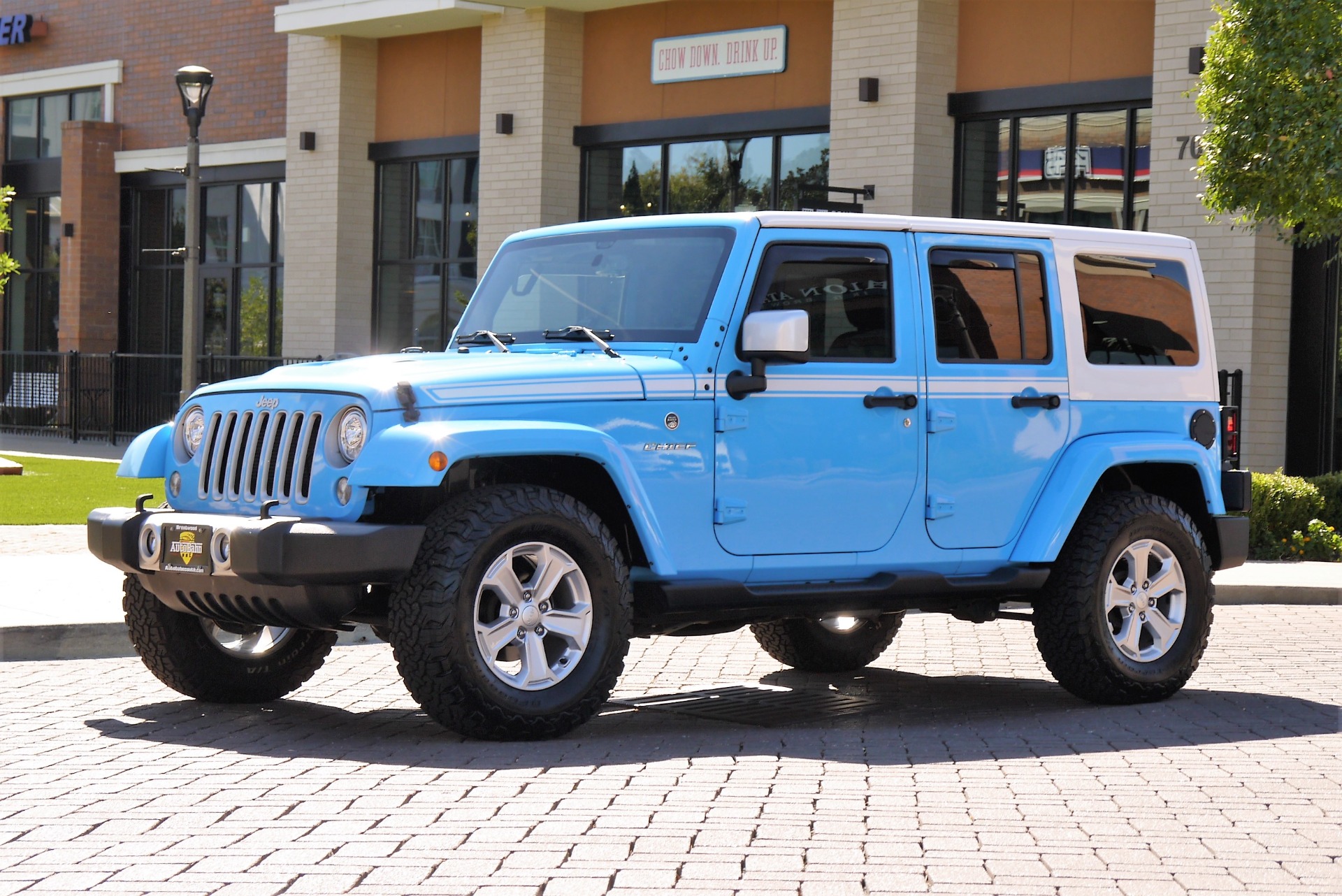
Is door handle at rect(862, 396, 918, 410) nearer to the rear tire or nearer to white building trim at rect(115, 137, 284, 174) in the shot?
the rear tire

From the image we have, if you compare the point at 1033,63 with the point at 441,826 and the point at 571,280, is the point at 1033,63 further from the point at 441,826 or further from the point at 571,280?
the point at 441,826

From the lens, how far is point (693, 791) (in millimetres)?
6414

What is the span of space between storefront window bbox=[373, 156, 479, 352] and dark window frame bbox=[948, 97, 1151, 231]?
323 inches

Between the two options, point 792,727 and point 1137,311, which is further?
point 1137,311

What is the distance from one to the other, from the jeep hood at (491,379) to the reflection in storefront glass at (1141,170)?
13.9 metres

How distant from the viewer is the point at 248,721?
25.7ft

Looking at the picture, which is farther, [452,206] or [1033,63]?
[452,206]

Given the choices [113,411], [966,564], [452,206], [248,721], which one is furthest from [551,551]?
[113,411]

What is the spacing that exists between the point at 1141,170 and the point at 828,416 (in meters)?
13.7

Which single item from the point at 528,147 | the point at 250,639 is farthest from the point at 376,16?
the point at 250,639

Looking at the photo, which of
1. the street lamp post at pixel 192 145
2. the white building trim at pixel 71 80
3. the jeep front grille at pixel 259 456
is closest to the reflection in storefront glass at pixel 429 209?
the street lamp post at pixel 192 145

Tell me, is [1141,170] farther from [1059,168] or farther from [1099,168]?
[1059,168]

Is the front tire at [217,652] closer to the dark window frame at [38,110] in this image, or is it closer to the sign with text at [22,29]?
the dark window frame at [38,110]

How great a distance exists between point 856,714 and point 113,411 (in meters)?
25.5
